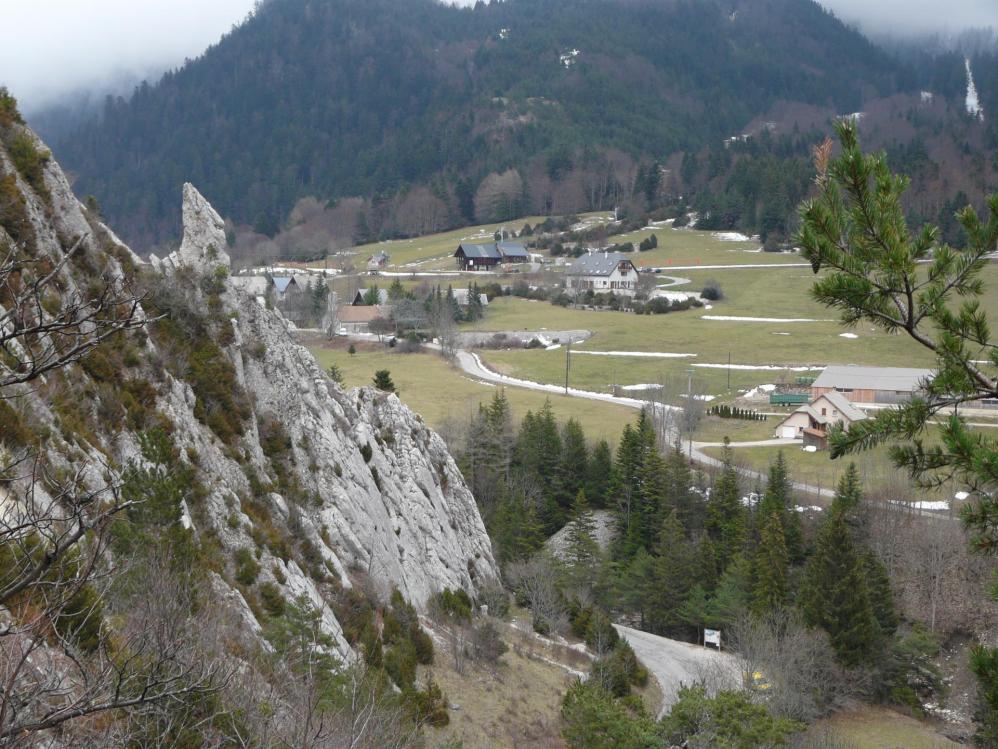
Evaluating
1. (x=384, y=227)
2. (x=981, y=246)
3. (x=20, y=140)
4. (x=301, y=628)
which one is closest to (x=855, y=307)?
(x=981, y=246)

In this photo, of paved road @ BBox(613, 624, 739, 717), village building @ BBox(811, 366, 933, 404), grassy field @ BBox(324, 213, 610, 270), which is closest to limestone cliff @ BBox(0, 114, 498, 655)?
paved road @ BBox(613, 624, 739, 717)

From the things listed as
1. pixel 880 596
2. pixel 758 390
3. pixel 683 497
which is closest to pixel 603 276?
pixel 758 390

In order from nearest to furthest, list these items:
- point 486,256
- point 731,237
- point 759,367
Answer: point 759,367
point 486,256
point 731,237

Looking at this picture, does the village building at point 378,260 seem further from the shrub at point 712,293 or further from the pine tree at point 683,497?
the pine tree at point 683,497

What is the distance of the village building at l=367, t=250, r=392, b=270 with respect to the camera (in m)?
124

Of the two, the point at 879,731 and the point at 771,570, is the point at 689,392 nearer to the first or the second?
the point at 771,570

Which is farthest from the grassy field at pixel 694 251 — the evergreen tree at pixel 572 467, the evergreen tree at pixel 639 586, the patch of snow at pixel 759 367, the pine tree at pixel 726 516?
the evergreen tree at pixel 639 586

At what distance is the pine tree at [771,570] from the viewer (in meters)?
32.1

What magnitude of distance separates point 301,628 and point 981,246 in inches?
→ 471

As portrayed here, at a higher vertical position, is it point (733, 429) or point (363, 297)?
point (363, 297)

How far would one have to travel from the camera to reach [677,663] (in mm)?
30297

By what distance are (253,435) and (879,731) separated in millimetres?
20848

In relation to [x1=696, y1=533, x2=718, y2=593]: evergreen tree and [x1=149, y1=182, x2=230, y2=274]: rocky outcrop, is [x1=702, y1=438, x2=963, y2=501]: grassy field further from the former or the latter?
[x1=149, y1=182, x2=230, y2=274]: rocky outcrop

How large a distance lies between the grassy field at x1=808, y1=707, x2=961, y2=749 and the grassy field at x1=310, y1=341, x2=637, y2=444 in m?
23.0
